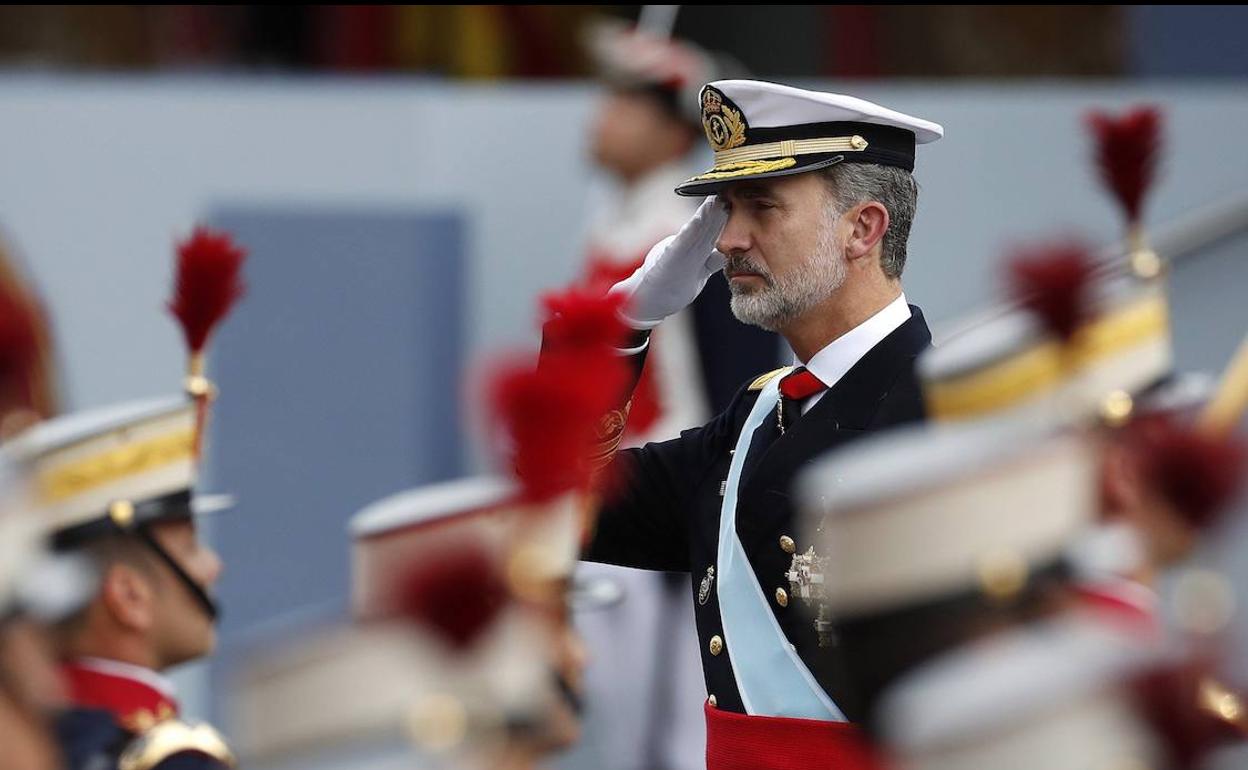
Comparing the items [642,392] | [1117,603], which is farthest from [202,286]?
[642,392]

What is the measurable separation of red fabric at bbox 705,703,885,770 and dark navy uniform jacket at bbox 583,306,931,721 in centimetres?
3

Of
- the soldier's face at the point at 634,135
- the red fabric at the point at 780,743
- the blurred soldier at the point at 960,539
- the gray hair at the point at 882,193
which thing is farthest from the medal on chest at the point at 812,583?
the soldier's face at the point at 634,135

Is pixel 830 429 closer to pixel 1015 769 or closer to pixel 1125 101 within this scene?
pixel 1015 769

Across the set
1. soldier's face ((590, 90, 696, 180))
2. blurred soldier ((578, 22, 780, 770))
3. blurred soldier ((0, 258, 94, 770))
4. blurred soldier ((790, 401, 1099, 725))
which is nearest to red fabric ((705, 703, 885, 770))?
blurred soldier ((790, 401, 1099, 725))

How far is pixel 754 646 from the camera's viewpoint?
3064 mm

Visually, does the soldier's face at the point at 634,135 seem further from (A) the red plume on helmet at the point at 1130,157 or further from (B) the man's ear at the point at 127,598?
(A) the red plume on helmet at the point at 1130,157

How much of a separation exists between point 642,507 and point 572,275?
2.79 metres

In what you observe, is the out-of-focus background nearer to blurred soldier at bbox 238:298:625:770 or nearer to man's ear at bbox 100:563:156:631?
man's ear at bbox 100:563:156:631

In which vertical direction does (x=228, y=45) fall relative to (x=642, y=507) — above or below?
above

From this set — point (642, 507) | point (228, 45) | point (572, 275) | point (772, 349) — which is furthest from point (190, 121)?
point (642, 507)

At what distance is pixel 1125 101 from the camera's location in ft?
17.9

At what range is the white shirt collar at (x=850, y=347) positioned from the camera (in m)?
3.14

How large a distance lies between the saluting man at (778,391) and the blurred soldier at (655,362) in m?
1.58

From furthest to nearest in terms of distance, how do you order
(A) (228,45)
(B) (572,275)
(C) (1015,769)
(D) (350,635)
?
(A) (228,45)
(B) (572,275)
(D) (350,635)
(C) (1015,769)
